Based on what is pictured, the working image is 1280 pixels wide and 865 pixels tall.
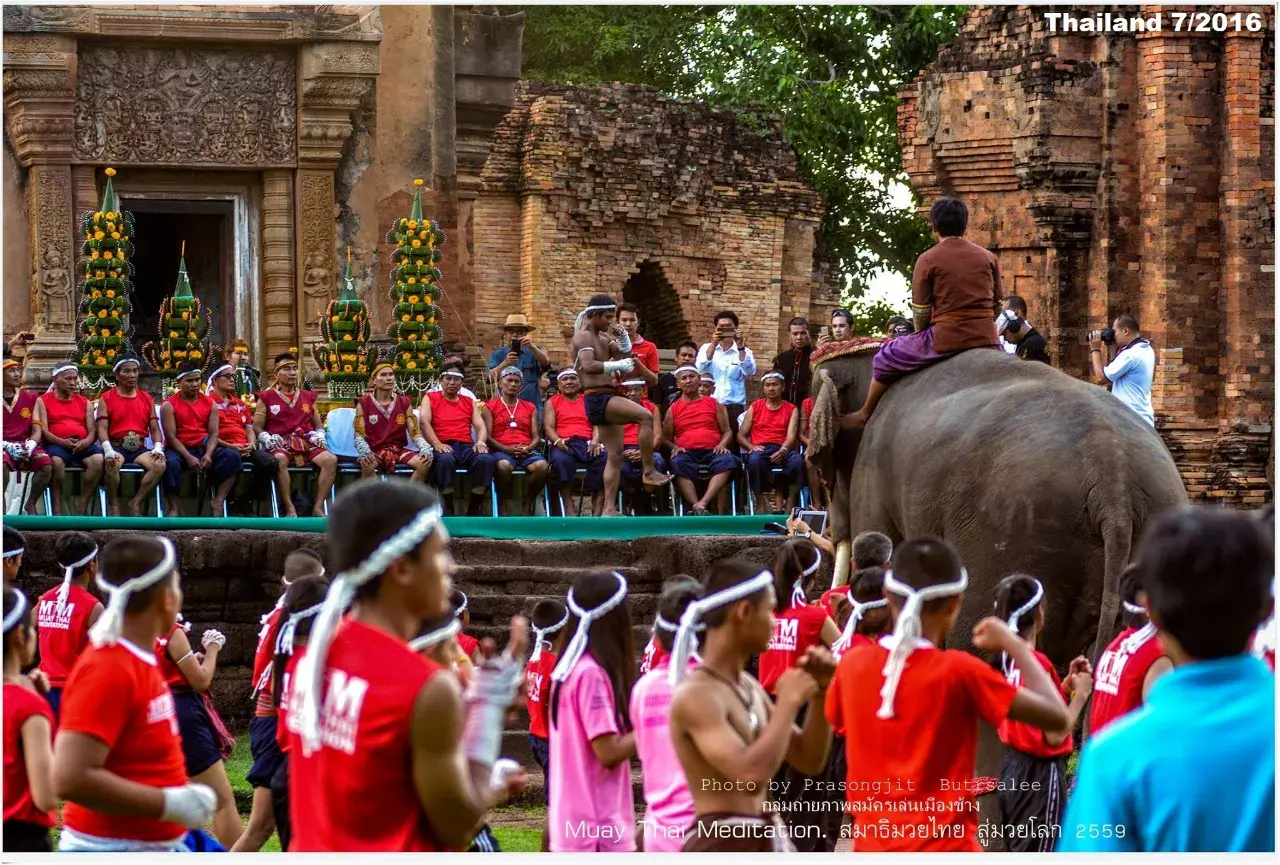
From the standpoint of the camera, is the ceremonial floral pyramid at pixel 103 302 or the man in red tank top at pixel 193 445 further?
the ceremonial floral pyramid at pixel 103 302

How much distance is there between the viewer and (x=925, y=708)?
16.3 ft

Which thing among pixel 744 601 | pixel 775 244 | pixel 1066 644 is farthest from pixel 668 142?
pixel 744 601

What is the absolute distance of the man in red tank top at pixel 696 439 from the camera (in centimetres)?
1502

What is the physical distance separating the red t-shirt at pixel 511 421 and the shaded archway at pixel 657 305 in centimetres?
1379

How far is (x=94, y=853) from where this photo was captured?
4809 millimetres

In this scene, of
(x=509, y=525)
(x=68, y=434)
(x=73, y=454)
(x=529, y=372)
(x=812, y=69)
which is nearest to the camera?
(x=509, y=525)

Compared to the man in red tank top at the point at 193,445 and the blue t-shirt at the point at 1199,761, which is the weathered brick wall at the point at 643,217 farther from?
the blue t-shirt at the point at 1199,761

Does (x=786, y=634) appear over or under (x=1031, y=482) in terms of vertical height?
under

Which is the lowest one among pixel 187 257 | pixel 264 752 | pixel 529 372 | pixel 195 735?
pixel 264 752

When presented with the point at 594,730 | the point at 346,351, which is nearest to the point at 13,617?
the point at 594,730

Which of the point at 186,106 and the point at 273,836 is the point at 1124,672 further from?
the point at 186,106

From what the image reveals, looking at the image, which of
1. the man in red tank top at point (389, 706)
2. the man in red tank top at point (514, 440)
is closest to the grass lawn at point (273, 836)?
the man in red tank top at point (514, 440)

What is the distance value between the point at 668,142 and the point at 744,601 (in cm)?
2396

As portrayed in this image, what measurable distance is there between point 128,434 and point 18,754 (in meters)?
9.14
